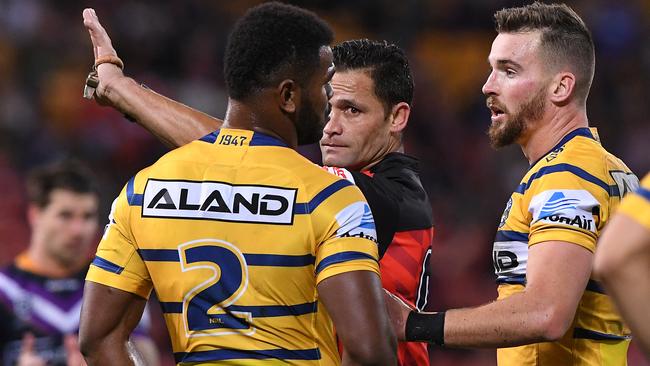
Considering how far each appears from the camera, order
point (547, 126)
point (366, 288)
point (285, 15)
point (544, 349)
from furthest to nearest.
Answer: point (547, 126) → point (544, 349) → point (285, 15) → point (366, 288)

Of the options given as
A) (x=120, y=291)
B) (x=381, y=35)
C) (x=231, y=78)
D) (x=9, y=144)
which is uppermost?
(x=381, y=35)

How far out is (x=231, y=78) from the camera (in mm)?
3238

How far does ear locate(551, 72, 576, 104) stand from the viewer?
3867 mm

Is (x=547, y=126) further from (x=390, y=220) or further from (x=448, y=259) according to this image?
(x=448, y=259)

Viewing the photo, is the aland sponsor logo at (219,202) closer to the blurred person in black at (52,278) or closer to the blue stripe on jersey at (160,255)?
the blue stripe on jersey at (160,255)

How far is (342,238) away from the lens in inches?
119

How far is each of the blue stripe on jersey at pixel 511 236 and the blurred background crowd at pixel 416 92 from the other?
6.11 meters

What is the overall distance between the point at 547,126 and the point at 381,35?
31.3 ft

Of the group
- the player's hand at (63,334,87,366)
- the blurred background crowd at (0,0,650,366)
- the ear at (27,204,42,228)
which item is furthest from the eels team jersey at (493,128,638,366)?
the blurred background crowd at (0,0,650,366)

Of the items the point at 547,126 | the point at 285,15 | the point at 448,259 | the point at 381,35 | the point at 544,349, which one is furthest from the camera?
the point at 381,35

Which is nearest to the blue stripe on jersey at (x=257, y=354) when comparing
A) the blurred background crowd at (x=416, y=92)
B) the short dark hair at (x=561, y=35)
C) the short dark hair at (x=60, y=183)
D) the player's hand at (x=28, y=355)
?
the short dark hair at (x=561, y=35)

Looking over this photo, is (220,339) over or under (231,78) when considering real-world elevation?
under

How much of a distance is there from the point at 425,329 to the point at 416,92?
9.17 metres

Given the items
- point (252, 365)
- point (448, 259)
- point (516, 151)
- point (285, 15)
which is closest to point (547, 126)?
point (285, 15)
